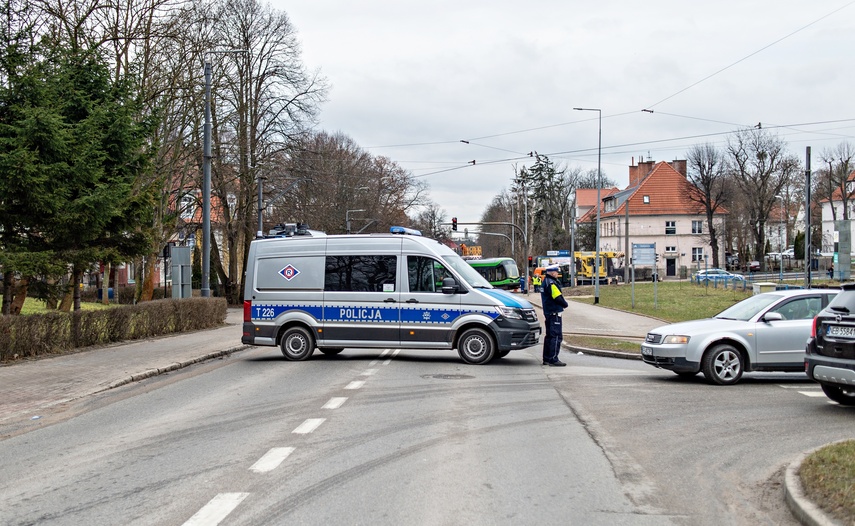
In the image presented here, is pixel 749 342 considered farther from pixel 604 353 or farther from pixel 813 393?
pixel 604 353

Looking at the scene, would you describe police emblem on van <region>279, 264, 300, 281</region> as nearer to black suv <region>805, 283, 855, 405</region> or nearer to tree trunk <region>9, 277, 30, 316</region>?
tree trunk <region>9, 277, 30, 316</region>

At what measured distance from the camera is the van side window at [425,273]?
15391 mm

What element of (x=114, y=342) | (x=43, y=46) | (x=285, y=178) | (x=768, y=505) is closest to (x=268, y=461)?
(x=768, y=505)

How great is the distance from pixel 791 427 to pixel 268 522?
6.15 m

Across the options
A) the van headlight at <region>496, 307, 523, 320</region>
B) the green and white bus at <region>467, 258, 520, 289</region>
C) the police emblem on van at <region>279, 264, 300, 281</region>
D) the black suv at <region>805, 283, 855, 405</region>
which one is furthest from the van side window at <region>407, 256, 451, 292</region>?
the green and white bus at <region>467, 258, 520, 289</region>

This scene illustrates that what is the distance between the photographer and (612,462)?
23.4 ft

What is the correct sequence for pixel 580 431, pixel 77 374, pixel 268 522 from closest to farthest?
pixel 268 522 < pixel 580 431 < pixel 77 374

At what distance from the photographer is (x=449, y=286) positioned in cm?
1520

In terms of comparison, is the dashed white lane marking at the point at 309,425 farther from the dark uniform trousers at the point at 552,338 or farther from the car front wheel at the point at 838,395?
the dark uniform trousers at the point at 552,338

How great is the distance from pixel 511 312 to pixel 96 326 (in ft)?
31.1

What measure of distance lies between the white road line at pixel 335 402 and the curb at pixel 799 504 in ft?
18.0

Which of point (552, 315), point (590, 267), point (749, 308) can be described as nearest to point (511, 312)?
point (552, 315)

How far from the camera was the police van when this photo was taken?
15.2 meters

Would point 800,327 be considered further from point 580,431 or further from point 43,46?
point 43,46
